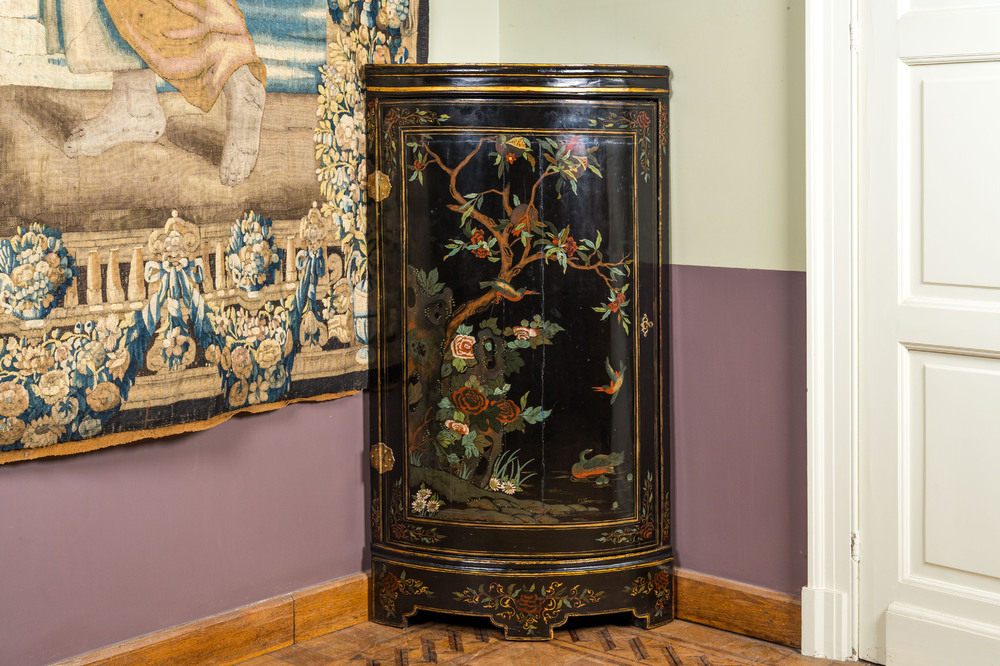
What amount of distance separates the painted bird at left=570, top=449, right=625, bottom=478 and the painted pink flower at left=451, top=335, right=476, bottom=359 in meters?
0.42

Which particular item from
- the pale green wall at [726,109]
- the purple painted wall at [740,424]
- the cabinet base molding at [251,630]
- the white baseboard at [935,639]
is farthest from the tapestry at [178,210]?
the white baseboard at [935,639]

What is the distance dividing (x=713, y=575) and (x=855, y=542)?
0.46m

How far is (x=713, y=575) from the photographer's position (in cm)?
320

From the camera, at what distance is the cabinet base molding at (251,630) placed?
2.74 meters

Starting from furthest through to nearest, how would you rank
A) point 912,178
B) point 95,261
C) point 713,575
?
point 713,575
point 912,178
point 95,261

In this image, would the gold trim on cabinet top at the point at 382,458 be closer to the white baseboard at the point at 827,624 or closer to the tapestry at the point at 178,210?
the tapestry at the point at 178,210

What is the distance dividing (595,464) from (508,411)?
0.29 meters

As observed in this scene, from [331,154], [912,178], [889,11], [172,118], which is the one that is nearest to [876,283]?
[912,178]

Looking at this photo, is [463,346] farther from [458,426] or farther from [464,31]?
[464,31]

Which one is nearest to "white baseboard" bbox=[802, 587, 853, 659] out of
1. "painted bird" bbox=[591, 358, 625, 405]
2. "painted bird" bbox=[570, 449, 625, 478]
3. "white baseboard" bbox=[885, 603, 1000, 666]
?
"white baseboard" bbox=[885, 603, 1000, 666]

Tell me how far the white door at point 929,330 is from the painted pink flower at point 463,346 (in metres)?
1.03

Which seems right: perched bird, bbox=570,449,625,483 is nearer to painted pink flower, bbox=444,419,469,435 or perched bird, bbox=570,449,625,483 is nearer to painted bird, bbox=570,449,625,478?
painted bird, bbox=570,449,625,478

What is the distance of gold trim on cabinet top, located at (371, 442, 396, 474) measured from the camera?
10.5ft

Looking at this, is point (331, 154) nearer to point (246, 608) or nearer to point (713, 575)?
point (246, 608)
